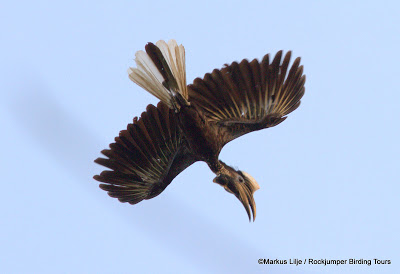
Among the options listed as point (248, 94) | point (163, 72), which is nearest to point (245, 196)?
point (248, 94)

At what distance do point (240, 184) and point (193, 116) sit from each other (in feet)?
3.78

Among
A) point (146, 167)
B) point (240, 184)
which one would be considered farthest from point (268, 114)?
point (146, 167)

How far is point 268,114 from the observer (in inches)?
316

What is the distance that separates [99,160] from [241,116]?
1.81 m

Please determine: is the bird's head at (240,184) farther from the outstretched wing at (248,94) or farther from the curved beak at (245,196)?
the outstretched wing at (248,94)

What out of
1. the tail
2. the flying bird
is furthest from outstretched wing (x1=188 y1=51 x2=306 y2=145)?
the tail

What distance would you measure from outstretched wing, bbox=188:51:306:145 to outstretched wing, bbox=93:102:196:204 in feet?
1.58

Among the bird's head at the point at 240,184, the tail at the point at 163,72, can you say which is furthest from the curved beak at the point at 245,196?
the tail at the point at 163,72

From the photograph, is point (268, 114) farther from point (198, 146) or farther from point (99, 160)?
point (99, 160)

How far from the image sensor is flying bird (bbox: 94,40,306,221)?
7.45 m

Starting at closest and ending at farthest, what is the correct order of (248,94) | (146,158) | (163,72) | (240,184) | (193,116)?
(163,72) → (193,116) → (248,94) → (240,184) → (146,158)

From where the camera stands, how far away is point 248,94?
312 inches

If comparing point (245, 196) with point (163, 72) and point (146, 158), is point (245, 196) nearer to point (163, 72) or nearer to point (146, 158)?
point (146, 158)

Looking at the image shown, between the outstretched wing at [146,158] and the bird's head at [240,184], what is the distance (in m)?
0.44
